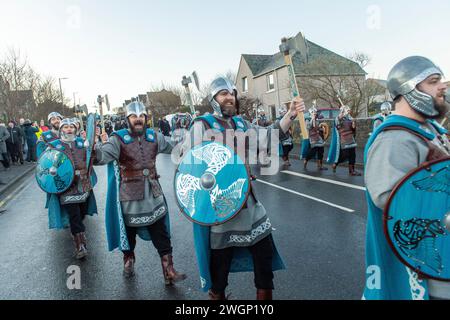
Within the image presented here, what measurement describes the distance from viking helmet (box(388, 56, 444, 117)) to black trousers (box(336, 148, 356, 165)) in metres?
7.69

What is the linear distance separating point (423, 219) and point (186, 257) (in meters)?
3.14

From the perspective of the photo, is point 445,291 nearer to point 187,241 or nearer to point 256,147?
point 256,147

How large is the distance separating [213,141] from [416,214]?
4.35ft

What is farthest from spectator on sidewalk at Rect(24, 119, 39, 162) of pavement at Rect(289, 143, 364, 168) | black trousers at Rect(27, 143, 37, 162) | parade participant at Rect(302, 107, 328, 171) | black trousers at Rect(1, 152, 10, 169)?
parade participant at Rect(302, 107, 328, 171)

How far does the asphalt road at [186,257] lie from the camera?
11.3 ft

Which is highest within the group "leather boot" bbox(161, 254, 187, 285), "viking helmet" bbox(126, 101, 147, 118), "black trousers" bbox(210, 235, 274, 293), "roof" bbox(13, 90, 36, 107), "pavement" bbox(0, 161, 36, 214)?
"roof" bbox(13, 90, 36, 107)

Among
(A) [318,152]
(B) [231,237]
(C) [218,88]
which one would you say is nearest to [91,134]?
(C) [218,88]

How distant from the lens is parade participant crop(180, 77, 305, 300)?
102 inches

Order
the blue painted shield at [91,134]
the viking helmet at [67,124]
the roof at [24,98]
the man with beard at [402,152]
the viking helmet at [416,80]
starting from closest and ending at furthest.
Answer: the man with beard at [402,152], the viking helmet at [416,80], the blue painted shield at [91,134], the viking helmet at [67,124], the roof at [24,98]

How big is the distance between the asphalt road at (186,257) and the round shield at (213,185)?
4.06ft

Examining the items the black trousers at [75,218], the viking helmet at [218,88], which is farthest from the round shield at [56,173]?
the viking helmet at [218,88]

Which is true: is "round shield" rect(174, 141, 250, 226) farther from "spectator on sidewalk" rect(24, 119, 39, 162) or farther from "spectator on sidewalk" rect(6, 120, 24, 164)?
"spectator on sidewalk" rect(24, 119, 39, 162)

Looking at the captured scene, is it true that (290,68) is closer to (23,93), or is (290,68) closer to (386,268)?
(386,268)

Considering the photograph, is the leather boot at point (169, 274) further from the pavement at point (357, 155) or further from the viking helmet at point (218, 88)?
the pavement at point (357, 155)
